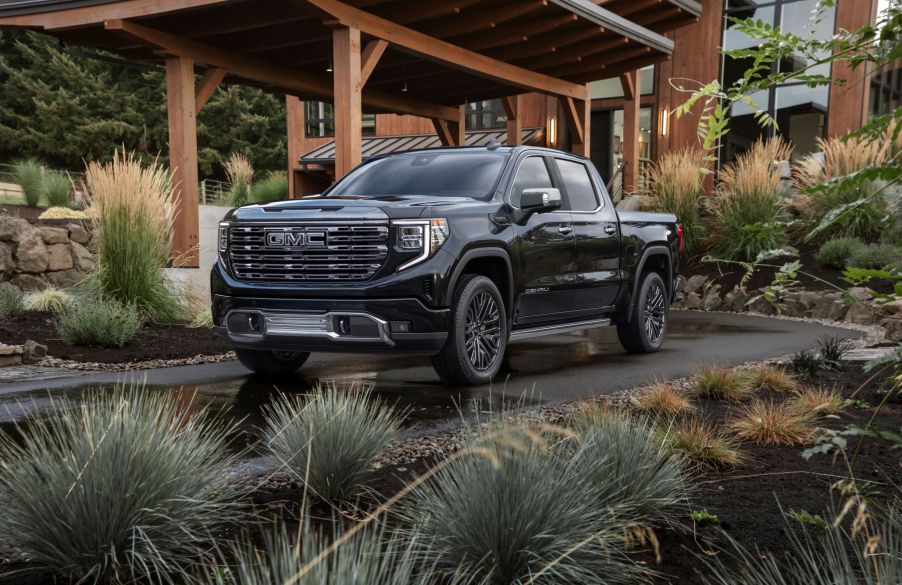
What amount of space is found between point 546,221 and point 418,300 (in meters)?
1.89

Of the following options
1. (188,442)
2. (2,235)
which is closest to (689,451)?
(188,442)

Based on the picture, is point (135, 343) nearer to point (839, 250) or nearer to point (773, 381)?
point (773, 381)

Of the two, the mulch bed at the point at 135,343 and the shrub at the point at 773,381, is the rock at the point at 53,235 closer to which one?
the mulch bed at the point at 135,343

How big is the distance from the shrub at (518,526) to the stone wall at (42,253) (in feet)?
36.3

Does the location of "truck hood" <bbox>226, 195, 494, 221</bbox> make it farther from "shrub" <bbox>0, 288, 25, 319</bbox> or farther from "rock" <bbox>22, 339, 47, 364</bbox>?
"shrub" <bbox>0, 288, 25, 319</bbox>

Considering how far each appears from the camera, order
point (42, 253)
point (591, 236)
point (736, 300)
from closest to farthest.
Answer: point (591, 236) < point (42, 253) < point (736, 300)

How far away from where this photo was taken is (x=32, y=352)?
25.6 ft

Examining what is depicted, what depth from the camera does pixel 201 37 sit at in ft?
41.2

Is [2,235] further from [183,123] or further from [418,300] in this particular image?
[418,300]

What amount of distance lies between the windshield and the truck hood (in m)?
0.48

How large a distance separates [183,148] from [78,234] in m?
3.25

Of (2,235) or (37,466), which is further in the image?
(2,235)

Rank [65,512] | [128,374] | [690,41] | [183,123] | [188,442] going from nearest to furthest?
[65,512] → [188,442] → [128,374] → [183,123] → [690,41]

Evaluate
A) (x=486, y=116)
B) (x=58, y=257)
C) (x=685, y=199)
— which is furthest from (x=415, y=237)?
(x=486, y=116)
